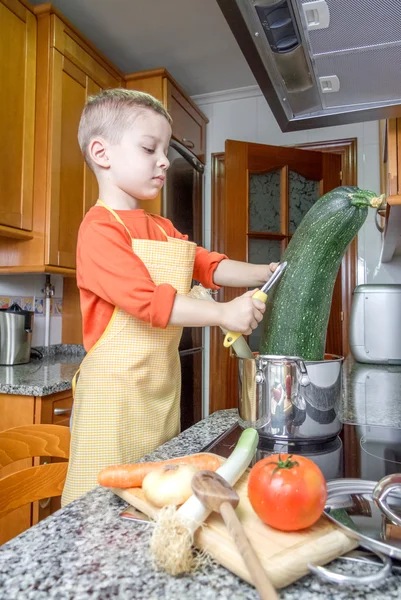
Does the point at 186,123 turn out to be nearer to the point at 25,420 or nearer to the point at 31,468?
the point at 25,420

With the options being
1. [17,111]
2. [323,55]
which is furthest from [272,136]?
[323,55]

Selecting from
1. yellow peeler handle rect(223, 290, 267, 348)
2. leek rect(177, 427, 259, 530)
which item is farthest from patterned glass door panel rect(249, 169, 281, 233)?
leek rect(177, 427, 259, 530)

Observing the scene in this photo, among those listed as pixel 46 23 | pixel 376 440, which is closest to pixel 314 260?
pixel 376 440

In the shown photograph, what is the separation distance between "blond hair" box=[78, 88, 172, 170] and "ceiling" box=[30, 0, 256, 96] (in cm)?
123

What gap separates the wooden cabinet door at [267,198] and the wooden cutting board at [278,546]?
188 cm

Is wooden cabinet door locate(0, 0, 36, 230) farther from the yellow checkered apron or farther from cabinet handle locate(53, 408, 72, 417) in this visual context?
the yellow checkered apron

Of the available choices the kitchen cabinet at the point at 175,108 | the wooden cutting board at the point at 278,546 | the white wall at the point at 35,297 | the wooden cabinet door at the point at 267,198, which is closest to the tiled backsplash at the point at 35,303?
the white wall at the point at 35,297

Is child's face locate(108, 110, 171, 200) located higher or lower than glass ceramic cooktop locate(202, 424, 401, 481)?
higher

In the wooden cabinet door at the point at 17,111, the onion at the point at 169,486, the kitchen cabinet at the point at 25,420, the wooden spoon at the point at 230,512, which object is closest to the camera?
the wooden spoon at the point at 230,512

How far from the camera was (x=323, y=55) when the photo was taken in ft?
2.02

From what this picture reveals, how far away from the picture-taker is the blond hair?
0.77m

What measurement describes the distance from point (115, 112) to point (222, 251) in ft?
5.76

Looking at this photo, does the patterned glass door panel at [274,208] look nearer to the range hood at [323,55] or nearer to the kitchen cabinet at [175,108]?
the kitchen cabinet at [175,108]

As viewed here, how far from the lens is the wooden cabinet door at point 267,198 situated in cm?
221
